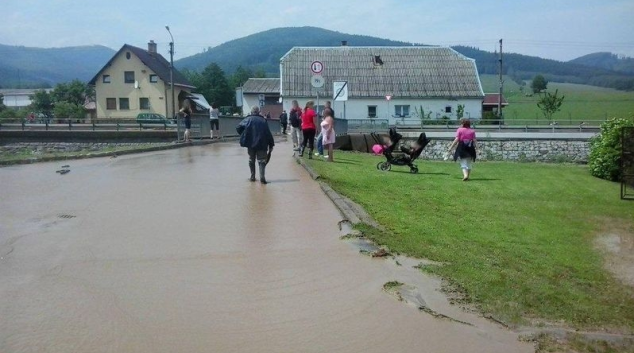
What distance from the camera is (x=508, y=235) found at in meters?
11.6

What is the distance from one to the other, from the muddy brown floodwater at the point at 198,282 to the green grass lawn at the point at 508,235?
3.16 feet

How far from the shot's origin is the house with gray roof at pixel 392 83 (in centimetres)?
7150

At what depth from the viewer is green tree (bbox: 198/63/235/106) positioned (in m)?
108

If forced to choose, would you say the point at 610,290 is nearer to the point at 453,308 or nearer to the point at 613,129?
the point at 453,308

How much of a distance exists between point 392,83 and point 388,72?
209 cm

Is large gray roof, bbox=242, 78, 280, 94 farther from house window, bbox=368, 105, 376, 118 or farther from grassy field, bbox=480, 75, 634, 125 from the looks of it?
grassy field, bbox=480, 75, 634, 125

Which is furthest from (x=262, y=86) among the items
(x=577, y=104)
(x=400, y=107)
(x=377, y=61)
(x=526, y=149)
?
(x=526, y=149)

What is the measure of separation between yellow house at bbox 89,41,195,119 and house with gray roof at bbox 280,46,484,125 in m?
13.2

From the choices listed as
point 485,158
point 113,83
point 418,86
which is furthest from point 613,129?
point 113,83

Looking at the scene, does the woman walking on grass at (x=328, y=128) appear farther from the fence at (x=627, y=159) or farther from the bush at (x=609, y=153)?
the bush at (x=609, y=153)

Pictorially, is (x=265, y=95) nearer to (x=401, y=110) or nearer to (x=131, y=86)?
(x=131, y=86)

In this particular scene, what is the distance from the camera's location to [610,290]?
8.78m

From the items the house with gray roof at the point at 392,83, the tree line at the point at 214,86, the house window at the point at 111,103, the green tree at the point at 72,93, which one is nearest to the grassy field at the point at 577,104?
the house with gray roof at the point at 392,83

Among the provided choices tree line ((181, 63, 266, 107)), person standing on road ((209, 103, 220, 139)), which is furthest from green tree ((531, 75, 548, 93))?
person standing on road ((209, 103, 220, 139))
